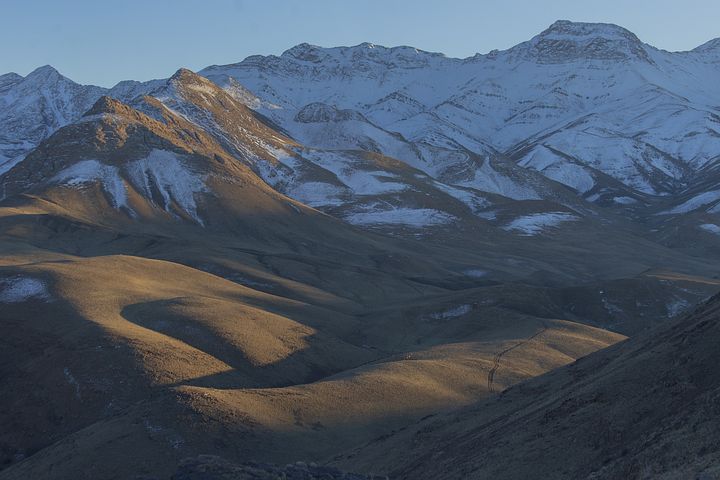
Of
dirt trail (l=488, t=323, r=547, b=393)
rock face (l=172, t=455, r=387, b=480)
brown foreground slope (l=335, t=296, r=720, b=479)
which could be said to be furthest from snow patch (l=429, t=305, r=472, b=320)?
rock face (l=172, t=455, r=387, b=480)

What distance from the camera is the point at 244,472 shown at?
1474 inches

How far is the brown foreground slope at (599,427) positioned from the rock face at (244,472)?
284 inches

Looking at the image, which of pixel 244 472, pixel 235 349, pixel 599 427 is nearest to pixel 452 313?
pixel 235 349

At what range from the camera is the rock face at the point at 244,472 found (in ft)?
122

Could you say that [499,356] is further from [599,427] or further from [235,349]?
[599,427]

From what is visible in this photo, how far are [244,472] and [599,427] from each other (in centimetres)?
1637

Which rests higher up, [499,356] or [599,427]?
[599,427]

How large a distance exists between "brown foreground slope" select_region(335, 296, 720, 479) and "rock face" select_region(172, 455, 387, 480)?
23.6ft

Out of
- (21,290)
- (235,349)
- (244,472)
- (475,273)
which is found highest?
(21,290)

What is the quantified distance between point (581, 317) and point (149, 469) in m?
105

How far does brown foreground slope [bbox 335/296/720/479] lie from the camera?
1284 inches

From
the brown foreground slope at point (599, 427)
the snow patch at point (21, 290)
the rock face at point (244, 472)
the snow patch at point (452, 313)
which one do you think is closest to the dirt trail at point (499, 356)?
the snow patch at point (452, 313)

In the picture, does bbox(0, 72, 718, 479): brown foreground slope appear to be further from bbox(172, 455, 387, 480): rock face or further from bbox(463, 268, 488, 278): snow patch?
bbox(463, 268, 488, 278): snow patch

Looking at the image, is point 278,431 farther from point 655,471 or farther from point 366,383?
point 655,471
